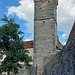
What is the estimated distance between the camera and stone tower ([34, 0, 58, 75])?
20406mm

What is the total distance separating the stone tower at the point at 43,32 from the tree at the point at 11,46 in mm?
4962

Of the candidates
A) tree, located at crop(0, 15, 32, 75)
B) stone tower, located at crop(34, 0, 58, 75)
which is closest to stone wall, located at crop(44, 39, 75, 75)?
tree, located at crop(0, 15, 32, 75)

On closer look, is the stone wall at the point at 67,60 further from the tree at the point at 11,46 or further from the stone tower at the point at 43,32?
the stone tower at the point at 43,32

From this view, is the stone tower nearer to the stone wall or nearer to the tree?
the tree

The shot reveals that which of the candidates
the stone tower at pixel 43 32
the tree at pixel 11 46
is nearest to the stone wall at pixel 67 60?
the tree at pixel 11 46

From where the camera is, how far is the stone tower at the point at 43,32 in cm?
2041

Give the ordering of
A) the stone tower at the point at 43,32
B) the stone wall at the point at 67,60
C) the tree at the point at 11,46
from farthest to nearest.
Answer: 1. the stone tower at the point at 43,32
2. the tree at the point at 11,46
3. the stone wall at the point at 67,60

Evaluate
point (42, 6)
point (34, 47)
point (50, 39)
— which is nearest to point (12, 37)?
point (34, 47)

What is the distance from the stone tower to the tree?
496 cm

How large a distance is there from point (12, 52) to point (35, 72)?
716 cm

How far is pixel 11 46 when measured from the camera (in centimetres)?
1545

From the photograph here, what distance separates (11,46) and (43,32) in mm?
7921

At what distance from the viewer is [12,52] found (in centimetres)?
1513

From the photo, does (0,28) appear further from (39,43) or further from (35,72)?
(35,72)
